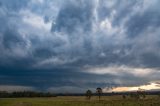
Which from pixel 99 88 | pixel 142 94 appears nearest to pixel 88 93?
pixel 99 88

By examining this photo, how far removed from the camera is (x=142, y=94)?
193625 millimetres

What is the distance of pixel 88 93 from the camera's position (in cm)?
19275

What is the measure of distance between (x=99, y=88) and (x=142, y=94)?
29.3 m

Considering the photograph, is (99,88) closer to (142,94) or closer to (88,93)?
(88,93)

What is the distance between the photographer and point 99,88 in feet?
648

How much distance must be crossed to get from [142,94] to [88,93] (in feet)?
120

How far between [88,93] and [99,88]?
955cm
